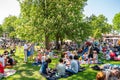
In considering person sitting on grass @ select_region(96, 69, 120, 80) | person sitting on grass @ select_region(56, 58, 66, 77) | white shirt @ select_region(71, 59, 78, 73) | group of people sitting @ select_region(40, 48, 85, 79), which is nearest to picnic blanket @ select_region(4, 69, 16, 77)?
group of people sitting @ select_region(40, 48, 85, 79)

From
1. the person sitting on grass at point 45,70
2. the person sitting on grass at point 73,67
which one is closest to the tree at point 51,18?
the person sitting on grass at point 73,67

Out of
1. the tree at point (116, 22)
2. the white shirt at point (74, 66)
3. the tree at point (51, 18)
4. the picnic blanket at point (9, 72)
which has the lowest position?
the picnic blanket at point (9, 72)

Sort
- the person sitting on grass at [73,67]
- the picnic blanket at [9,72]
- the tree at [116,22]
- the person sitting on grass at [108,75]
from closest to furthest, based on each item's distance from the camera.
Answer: the person sitting on grass at [108,75] → the person sitting on grass at [73,67] → the picnic blanket at [9,72] → the tree at [116,22]

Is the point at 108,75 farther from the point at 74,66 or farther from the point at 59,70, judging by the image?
the point at 74,66

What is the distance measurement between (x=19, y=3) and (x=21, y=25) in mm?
3482

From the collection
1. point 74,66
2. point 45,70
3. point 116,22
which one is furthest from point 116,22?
point 45,70

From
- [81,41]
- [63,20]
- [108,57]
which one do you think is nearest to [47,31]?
[63,20]

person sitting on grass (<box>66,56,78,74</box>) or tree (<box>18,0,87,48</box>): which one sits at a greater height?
tree (<box>18,0,87,48</box>)

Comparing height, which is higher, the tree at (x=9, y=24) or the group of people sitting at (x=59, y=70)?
the tree at (x=9, y=24)

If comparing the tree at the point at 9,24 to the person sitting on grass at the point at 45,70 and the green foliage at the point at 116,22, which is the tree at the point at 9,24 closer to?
the green foliage at the point at 116,22

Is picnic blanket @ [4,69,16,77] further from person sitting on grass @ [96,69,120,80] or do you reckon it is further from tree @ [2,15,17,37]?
tree @ [2,15,17,37]

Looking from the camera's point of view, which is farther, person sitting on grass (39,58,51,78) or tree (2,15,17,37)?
tree (2,15,17,37)

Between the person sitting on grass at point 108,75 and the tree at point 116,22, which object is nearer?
the person sitting on grass at point 108,75

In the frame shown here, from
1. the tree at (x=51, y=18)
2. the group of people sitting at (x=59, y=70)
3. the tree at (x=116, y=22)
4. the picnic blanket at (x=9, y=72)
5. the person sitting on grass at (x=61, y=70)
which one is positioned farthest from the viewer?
the tree at (x=116, y=22)
